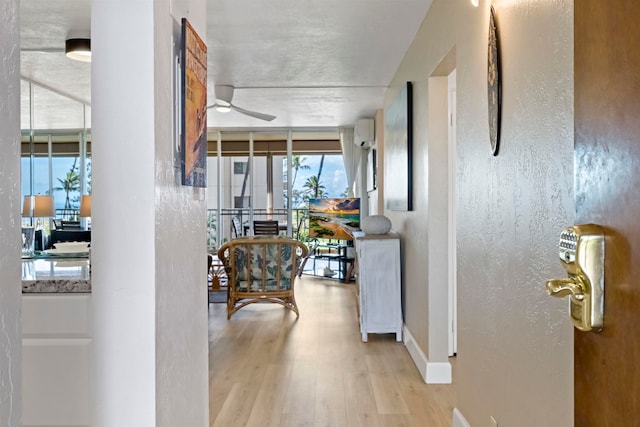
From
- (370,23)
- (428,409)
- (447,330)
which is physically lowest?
(428,409)

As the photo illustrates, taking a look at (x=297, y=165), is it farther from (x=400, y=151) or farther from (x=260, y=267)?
(x=400, y=151)

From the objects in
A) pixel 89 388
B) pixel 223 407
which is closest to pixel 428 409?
pixel 223 407

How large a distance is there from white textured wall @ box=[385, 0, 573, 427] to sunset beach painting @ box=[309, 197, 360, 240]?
5.58 m

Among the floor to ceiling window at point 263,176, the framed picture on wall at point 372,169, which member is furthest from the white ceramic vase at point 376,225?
the floor to ceiling window at point 263,176

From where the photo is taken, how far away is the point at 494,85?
6.13ft

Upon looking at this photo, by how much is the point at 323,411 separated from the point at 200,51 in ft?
6.71

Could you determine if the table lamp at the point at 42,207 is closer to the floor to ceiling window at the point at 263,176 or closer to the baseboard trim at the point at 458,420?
the baseboard trim at the point at 458,420

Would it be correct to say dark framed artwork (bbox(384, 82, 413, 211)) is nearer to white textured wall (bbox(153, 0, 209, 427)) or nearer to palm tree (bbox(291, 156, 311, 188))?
A: white textured wall (bbox(153, 0, 209, 427))

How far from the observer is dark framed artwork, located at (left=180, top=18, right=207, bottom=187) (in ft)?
4.74

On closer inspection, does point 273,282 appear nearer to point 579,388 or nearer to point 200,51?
point 200,51

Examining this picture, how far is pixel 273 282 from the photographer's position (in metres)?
5.16

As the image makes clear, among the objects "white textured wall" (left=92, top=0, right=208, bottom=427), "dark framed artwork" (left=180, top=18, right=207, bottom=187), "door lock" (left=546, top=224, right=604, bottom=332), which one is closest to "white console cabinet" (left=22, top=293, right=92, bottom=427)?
"white textured wall" (left=92, top=0, right=208, bottom=427)

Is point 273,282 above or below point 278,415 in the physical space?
above

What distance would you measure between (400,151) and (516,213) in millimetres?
2785
